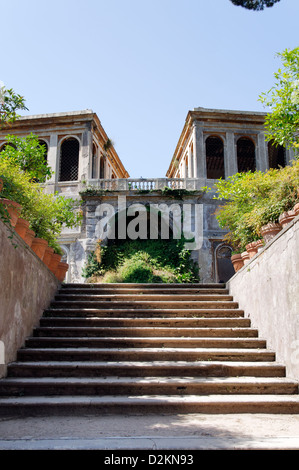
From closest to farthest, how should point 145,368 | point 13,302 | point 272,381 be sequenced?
point 272,381 → point 145,368 → point 13,302

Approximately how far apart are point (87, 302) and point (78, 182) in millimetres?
9773

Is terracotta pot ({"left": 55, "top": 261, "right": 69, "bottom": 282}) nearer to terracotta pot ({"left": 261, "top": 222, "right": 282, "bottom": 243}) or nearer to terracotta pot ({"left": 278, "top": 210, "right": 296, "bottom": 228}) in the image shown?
terracotta pot ({"left": 261, "top": 222, "right": 282, "bottom": 243})

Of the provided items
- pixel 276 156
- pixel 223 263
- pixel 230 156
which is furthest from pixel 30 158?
pixel 276 156

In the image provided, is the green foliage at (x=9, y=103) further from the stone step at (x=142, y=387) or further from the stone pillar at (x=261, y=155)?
the stone pillar at (x=261, y=155)

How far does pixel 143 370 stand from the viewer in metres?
4.71

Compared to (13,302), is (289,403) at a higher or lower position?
lower

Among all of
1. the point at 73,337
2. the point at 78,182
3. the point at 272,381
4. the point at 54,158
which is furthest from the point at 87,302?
the point at 54,158

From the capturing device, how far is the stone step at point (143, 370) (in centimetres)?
466

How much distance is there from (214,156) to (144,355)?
15.0 metres

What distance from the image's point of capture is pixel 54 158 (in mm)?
16281

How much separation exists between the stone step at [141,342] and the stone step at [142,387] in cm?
100

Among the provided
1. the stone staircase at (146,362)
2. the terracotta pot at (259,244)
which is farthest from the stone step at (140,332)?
the terracotta pot at (259,244)

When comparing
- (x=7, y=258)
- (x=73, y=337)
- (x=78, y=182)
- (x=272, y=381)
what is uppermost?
(x=78, y=182)
